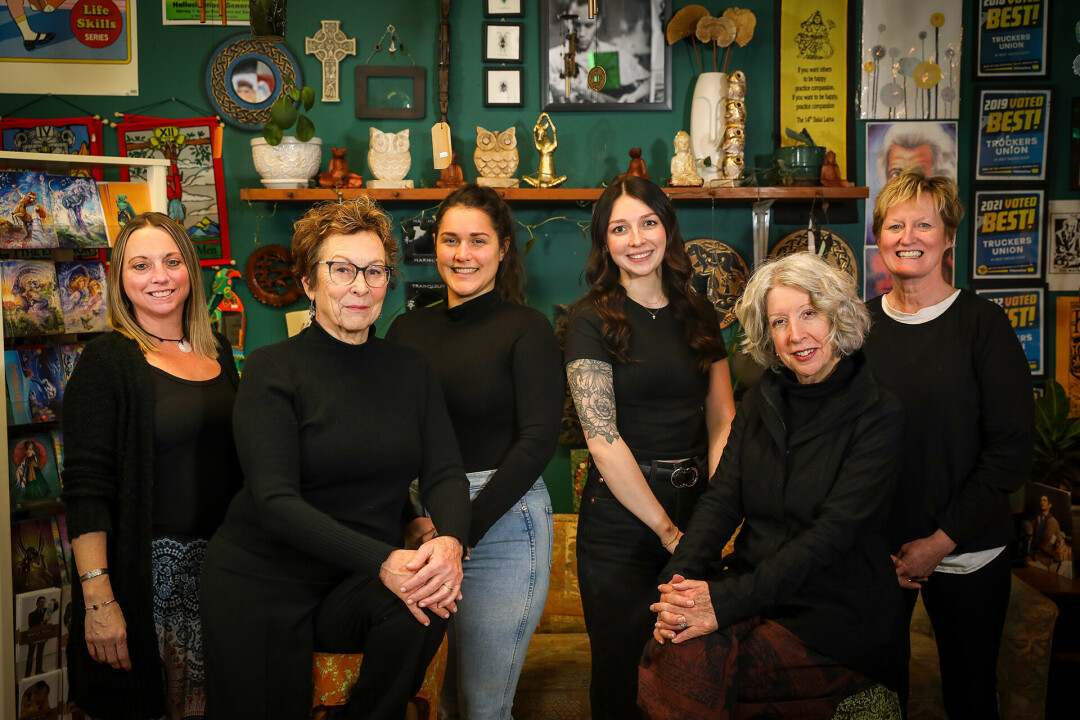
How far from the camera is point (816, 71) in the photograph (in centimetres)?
376

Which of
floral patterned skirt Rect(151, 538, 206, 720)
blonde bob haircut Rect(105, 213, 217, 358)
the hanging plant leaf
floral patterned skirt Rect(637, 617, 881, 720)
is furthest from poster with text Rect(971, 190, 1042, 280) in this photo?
floral patterned skirt Rect(151, 538, 206, 720)

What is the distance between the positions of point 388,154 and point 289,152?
39cm

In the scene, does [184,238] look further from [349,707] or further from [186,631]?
[349,707]

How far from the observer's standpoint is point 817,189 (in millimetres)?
3566

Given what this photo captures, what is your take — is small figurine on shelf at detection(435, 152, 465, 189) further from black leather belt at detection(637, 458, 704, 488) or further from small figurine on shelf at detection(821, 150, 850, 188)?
black leather belt at detection(637, 458, 704, 488)

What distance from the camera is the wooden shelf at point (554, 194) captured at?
350cm

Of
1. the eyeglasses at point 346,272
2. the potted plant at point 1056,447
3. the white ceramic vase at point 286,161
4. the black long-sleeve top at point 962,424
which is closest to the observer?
the eyeglasses at point 346,272

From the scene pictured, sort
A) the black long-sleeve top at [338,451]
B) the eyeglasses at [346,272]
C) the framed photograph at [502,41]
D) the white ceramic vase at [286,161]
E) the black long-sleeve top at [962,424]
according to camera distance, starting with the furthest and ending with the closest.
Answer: the framed photograph at [502,41]
the white ceramic vase at [286,161]
the black long-sleeve top at [962,424]
the eyeglasses at [346,272]
the black long-sleeve top at [338,451]

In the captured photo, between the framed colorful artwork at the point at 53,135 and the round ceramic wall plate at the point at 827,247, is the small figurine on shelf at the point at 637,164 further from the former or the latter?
the framed colorful artwork at the point at 53,135

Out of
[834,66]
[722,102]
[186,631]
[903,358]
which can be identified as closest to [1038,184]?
[834,66]

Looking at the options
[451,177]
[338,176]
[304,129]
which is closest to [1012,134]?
[451,177]

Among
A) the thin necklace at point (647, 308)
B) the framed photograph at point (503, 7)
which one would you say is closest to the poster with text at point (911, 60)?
the framed photograph at point (503, 7)

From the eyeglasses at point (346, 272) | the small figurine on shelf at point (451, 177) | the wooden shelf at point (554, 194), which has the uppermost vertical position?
the small figurine on shelf at point (451, 177)

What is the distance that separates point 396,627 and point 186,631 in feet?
2.34
